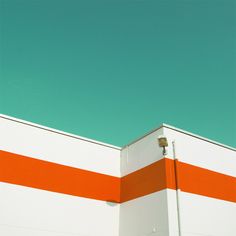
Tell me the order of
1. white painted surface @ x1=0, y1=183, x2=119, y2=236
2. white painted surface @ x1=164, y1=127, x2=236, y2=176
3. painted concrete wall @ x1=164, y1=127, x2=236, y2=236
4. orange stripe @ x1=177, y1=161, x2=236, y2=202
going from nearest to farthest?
white painted surface @ x1=0, y1=183, x2=119, y2=236
painted concrete wall @ x1=164, y1=127, x2=236, y2=236
orange stripe @ x1=177, y1=161, x2=236, y2=202
white painted surface @ x1=164, y1=127, x2=236, y2=176

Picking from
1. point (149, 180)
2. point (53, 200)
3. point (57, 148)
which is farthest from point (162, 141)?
point (53, 200)

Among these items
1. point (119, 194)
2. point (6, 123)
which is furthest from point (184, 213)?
point (6, 123)

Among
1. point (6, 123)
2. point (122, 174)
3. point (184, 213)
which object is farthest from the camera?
point (122, 174)

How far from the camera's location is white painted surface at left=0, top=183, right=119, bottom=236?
741 cm

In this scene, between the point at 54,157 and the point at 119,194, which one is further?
the point at 119,194

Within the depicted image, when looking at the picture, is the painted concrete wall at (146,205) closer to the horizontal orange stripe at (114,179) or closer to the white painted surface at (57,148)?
the horizontal orange stripe at (114,179)

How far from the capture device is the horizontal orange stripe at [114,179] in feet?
25.9

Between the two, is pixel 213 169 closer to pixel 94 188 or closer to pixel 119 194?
pixel 119 194

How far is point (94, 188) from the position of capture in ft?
29.5

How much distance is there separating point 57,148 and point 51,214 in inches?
70.5

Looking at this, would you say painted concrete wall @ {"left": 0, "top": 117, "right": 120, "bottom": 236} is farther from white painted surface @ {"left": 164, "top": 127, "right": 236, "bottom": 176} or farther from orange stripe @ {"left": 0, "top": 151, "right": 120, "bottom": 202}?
white painted surface @ {"left": 164, "top": 127, "right": 236, "bottom": 176}

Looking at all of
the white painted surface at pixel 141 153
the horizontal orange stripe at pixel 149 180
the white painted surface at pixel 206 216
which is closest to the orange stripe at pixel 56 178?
the horizontal orange stripe at pixel 149 180

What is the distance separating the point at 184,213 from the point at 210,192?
3.97ft

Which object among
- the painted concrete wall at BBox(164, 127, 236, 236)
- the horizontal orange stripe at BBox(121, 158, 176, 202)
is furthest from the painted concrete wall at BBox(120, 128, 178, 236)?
the painted concrete wall at BBox(164, 127, 236, 236)
